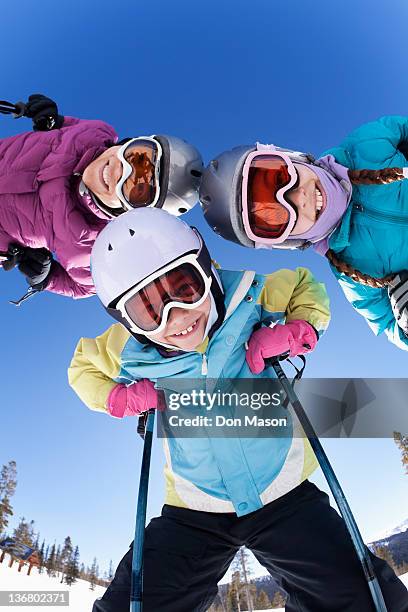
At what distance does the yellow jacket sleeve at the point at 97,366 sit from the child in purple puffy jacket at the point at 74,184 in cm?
127

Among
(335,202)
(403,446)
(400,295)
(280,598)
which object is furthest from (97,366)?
(403,446)

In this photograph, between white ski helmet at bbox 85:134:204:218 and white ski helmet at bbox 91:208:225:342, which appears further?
white ski helmet at bbox 85:134:204:218

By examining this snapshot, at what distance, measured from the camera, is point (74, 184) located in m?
4.82

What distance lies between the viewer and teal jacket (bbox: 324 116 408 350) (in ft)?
12.0

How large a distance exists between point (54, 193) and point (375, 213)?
3.04 m

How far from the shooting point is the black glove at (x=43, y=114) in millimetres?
5348

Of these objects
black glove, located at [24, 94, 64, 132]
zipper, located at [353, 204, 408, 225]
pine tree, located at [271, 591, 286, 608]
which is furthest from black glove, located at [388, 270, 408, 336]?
black glove, located at [24, 94, 64, 132]

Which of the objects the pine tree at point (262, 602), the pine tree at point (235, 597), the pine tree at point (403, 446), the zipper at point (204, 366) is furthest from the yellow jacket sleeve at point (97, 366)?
the pine tree at point (403, 446)

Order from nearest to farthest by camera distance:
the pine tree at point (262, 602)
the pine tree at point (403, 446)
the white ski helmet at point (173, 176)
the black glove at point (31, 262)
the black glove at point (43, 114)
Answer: the white ski helmet at point (173, 176) < the black glove at point (31, 262) < the black glove at point (43, 114) < the pine tree at point (262, 602) < the pine tree at point (403, 446)

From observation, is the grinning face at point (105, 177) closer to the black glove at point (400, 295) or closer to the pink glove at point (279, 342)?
the pink glove at point (279, 342)

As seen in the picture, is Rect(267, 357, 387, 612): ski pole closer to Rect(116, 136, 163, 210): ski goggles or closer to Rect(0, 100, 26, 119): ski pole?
Rect(116, 136, 163, 210): ski goggles

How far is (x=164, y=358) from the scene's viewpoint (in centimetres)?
352

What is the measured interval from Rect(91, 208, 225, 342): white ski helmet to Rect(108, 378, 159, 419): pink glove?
41 cm

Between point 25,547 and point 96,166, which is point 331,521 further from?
point 25,547
